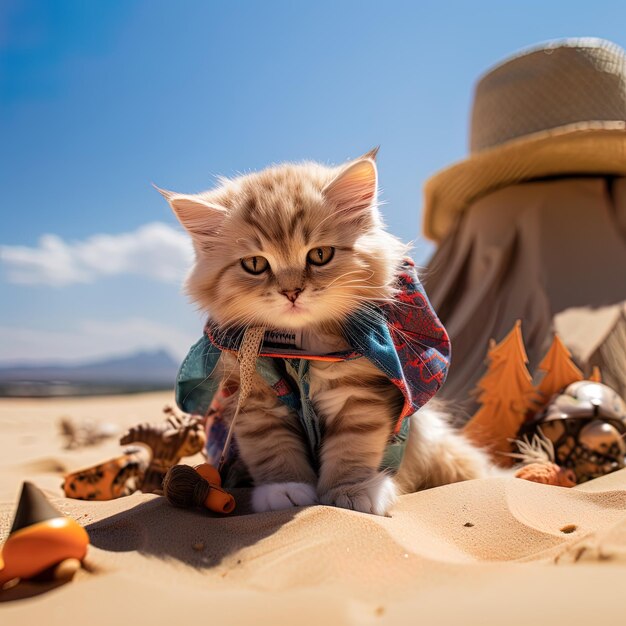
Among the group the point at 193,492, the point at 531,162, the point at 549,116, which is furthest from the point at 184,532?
the point at 549,116

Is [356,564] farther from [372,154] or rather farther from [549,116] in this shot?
[549,116]

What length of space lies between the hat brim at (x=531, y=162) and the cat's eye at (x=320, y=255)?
2.35 meters

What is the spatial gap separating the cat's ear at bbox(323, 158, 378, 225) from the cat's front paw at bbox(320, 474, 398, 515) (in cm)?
71

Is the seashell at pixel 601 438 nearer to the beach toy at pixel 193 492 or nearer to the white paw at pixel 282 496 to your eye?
the white paw at pixel 282 496

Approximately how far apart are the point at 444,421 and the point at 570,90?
265 centimetres

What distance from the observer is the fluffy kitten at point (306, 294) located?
136cm

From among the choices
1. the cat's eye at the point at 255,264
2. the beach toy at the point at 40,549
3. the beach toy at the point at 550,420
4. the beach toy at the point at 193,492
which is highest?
the cat's eye at the point at 255,264

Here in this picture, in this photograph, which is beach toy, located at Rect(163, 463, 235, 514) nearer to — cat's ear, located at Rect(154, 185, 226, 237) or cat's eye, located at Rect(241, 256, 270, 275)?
cat's eye, located at Rect(241, 256, 270, 275)

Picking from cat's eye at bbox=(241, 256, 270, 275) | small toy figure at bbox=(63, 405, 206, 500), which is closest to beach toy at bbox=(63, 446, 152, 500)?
small toy figure at bbox=(63, 405, 206, 500)

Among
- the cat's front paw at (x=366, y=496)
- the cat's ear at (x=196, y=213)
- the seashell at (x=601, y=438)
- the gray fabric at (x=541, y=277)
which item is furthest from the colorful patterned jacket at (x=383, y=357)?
the gray fabric at (x=541, y=277)

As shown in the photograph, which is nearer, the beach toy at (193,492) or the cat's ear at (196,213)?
the beach toy at (193,492)

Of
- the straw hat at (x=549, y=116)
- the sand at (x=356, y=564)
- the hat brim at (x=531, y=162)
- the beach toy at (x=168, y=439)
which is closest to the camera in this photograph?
the sand at (x=356, y=564)

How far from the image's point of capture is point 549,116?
3.46 metres

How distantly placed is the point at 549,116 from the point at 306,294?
292 centimetres
